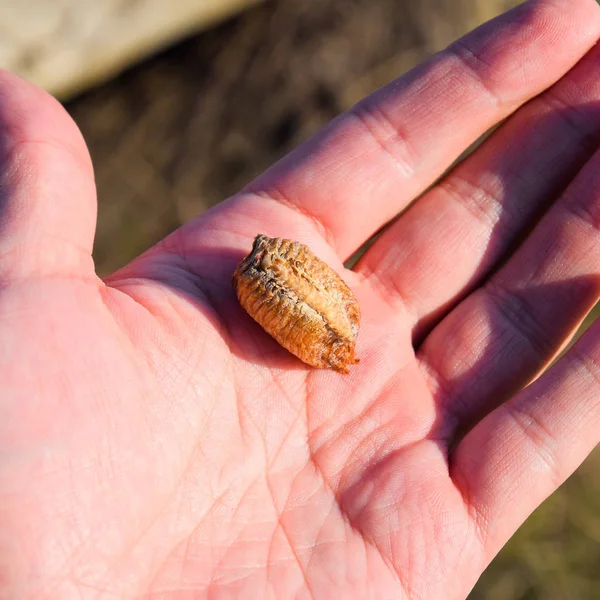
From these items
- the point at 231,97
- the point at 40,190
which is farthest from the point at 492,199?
the point at 231,97

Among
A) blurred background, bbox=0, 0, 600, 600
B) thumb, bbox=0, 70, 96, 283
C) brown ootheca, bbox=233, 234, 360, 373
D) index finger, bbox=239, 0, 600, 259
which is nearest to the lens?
thumb, bbox=0, 70, 96, 283

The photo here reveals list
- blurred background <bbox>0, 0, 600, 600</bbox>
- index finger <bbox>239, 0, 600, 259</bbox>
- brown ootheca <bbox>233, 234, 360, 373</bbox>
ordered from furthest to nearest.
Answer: blurred background <bbox>0, 0, 600, 600</bbox> → index finger <bbox>239, 0, 600, 259</bbox> → brown ootheca <bbox>233, 234, 360, 373</bbox>

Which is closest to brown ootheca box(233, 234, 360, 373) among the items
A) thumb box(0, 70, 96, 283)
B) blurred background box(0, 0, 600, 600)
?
thumb box(0, 70, 96, 283)

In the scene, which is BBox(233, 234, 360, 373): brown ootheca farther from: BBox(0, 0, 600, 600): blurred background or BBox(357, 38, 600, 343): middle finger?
BBox(0, 0, 600, 600): blurred background

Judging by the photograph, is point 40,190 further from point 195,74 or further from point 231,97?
point 195,74

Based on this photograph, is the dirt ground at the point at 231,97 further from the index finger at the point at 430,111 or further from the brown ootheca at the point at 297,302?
the brown ootheca at the point at 297,302

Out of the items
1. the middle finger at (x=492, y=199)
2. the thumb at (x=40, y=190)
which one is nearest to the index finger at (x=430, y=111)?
the middle finger at (x=492, y=199)
